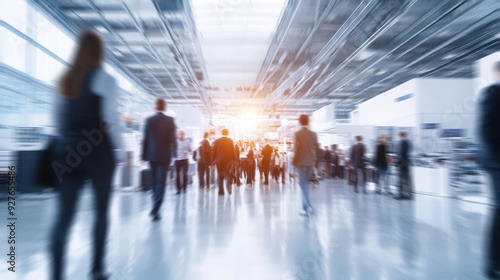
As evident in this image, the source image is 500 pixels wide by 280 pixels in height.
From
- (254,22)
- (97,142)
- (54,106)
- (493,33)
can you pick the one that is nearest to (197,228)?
(97,142)

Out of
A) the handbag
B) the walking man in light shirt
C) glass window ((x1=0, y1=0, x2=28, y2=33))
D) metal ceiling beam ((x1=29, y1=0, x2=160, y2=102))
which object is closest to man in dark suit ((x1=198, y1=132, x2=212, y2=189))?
the walking man in light shirt

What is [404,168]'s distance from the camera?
15.5 ft

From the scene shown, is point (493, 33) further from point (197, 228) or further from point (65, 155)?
point (65, 155)

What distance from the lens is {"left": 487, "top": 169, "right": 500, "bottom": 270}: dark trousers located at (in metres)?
1.72

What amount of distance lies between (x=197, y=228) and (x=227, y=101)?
13.3 meters

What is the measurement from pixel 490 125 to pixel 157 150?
3269 millimetres

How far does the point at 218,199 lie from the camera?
4.57m

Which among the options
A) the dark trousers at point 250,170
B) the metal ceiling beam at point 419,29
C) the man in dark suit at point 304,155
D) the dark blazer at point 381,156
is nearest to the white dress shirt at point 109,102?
the man in dark suit at point 304,155

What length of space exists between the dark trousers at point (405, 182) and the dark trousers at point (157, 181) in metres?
4.56

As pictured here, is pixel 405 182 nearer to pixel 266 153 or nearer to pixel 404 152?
pixel 404 152

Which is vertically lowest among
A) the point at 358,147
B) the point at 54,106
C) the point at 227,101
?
the point at 358,147

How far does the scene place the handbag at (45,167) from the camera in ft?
4.54

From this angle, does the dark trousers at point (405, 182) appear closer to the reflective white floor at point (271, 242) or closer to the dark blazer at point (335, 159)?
the reflective white floor at point (271, 242)

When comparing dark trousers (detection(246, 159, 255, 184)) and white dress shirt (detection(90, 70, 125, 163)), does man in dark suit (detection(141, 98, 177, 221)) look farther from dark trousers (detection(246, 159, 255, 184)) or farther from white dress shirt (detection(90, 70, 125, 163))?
dark trousers (detection(246, 159, 255, 184))
